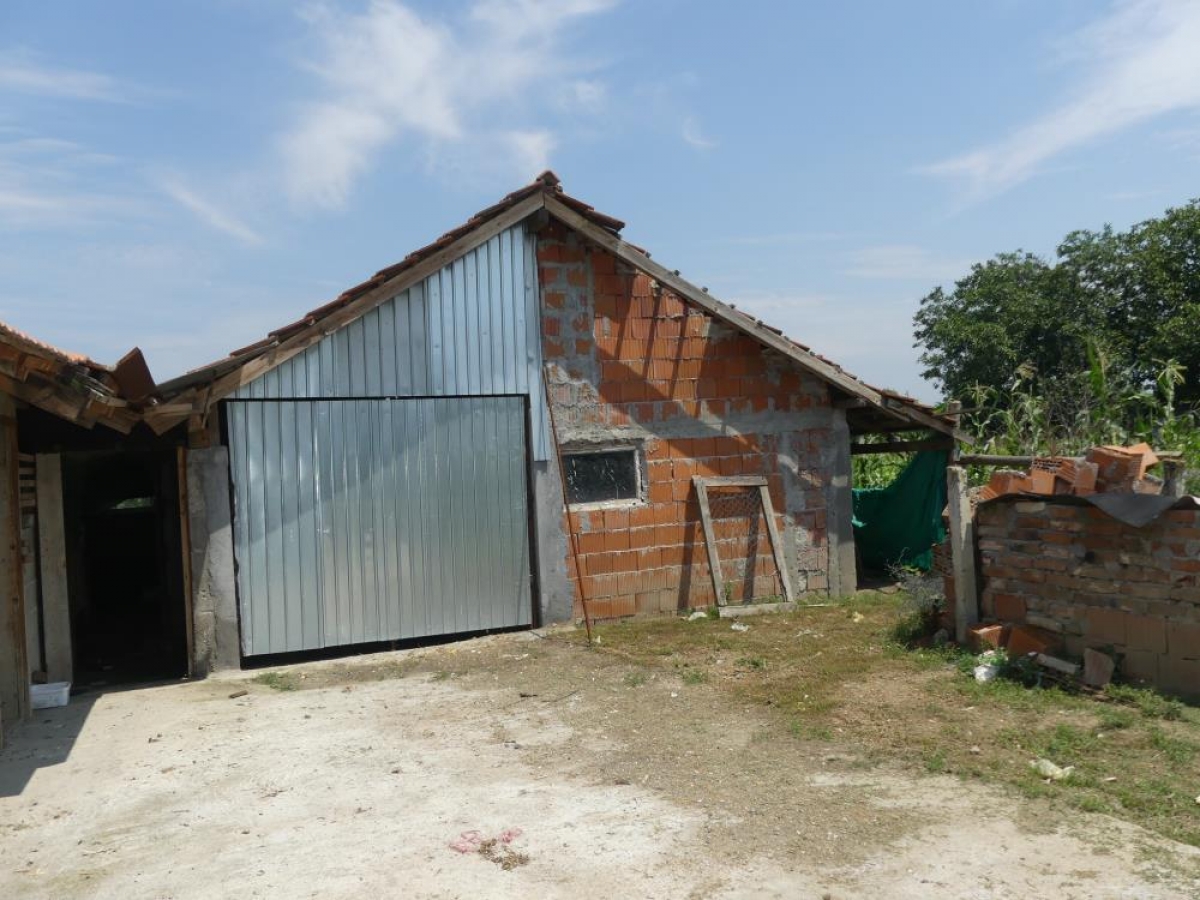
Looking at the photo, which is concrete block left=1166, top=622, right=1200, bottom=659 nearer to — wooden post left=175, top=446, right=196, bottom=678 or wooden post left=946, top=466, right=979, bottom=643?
wooden post left=946, top=466, right=979, bottom=643

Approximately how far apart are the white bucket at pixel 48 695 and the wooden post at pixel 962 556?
7.70m

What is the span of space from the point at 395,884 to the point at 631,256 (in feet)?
24.9

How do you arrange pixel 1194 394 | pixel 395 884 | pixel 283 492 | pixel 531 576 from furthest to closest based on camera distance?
pixel 1194 394 < pixel 531 576 < pixel 283 492 < pixel 395 884

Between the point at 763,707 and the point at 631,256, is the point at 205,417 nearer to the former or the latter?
the point at 631,256

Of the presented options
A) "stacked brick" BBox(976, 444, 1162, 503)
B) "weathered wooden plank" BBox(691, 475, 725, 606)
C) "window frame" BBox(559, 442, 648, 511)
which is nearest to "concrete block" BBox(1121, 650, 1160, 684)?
"stacked brick" BBox(976, 444, 1162, 503)

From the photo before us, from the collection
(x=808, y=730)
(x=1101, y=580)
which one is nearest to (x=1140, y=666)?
(x=1101, y=580)

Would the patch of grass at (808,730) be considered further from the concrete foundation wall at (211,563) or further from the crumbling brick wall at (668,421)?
the concrete foundation wall at (211,563)

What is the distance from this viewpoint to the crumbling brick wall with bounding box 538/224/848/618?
1070 centimetres

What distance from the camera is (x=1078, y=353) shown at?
24.7 metres

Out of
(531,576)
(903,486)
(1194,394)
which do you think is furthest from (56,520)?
(1194,394)

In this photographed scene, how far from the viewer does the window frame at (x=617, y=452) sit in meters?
10.7

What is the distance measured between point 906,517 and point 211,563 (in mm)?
9791

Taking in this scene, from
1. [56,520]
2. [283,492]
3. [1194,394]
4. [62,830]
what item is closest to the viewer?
[62,830]

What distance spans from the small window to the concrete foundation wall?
3.54m
